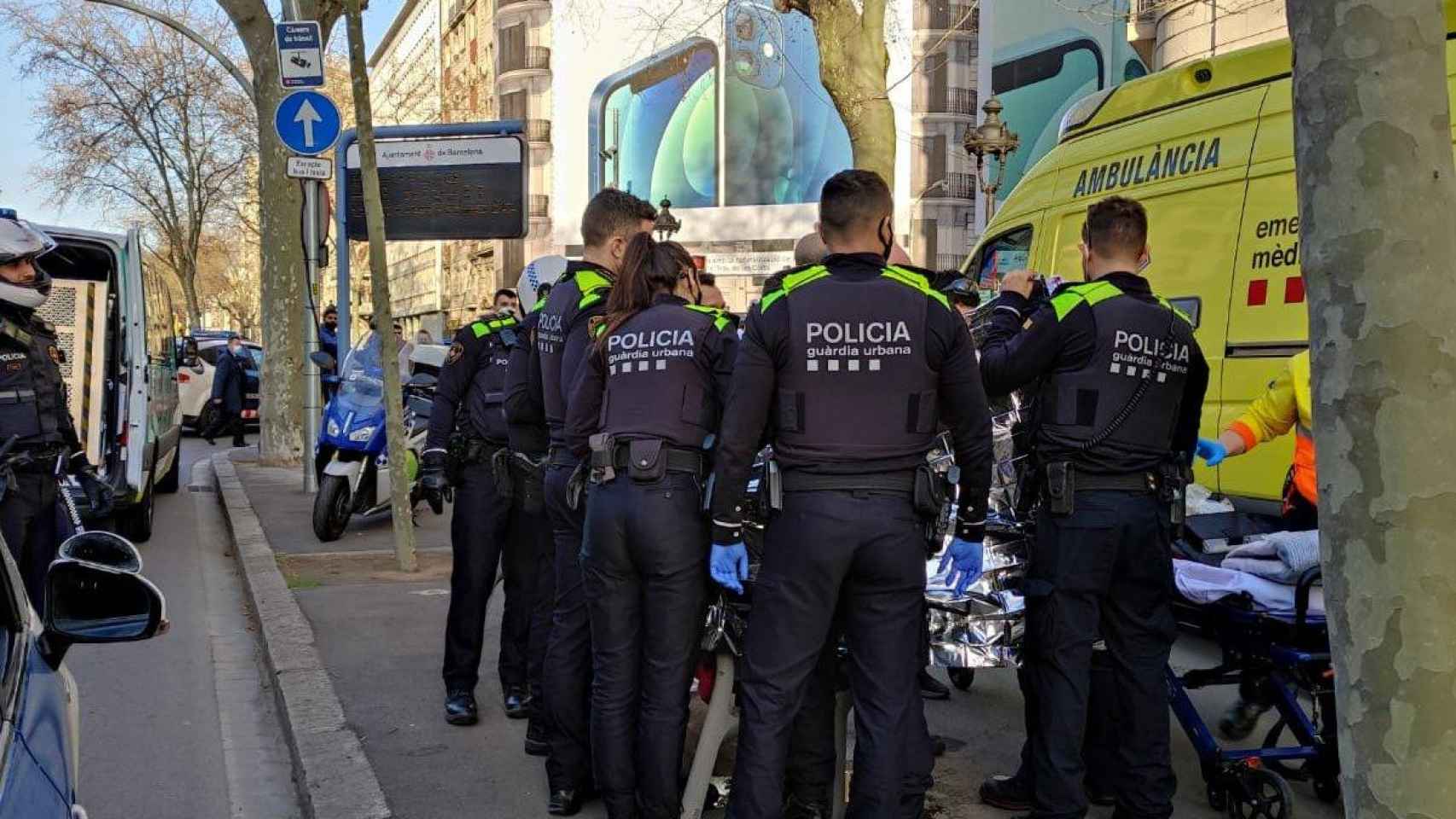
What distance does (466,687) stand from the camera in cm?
536

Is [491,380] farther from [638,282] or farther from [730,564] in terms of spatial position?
[730,564]

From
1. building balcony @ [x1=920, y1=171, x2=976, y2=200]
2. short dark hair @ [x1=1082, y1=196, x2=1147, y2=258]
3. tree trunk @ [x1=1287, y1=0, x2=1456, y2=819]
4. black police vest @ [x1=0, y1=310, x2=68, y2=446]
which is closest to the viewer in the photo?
tree trunk @ [x1=1287, y1=0, x2=1456, y2=819]

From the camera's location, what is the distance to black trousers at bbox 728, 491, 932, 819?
355 cm

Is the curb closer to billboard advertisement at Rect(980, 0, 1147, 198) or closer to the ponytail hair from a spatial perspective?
the ponytail hair

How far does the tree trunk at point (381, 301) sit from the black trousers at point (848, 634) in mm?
5176

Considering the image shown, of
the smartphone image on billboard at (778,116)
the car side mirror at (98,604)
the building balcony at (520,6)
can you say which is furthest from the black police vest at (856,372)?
the building balcony at (520,6)

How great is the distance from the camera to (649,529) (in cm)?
385

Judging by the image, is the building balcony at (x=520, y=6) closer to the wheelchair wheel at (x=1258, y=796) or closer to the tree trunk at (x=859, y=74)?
the tree trunk at (x=859, y=74)

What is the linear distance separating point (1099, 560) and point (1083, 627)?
0.20 meters

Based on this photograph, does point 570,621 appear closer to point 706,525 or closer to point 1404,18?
point 706,525

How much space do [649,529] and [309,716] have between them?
2.21m

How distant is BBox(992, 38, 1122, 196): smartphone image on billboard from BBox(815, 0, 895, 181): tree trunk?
61.2 ft

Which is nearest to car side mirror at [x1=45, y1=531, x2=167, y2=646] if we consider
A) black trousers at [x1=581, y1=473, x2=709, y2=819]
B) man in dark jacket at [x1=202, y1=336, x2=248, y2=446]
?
black trousers at [x1=581, y1=473, x2=709, y2=819]

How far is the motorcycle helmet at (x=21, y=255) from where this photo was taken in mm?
4988
